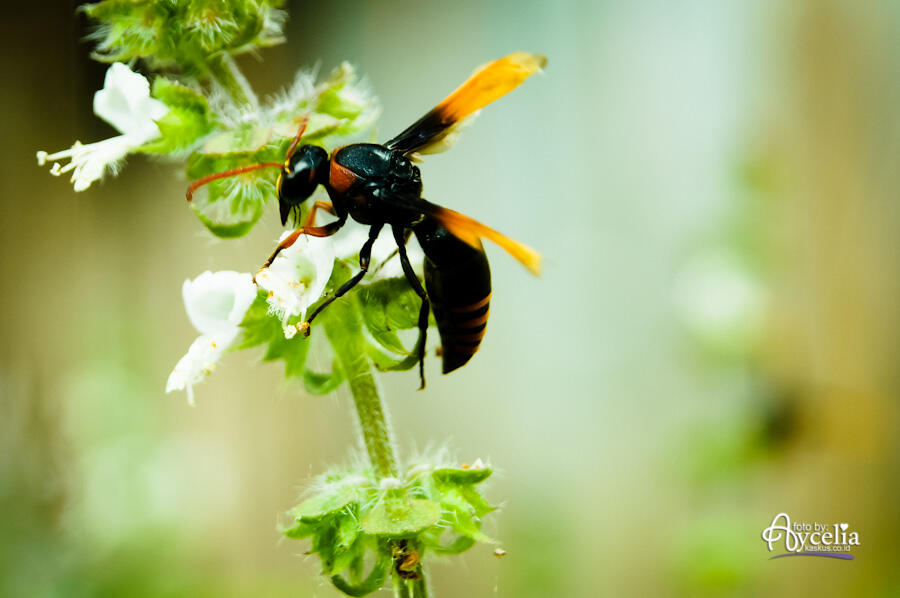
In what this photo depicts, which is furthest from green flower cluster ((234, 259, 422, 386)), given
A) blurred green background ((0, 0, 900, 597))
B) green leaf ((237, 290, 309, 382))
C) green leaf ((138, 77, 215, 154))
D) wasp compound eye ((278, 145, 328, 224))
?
blurred green background ((0, 0, 900, 597))

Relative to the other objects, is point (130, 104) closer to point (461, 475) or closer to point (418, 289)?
point (418, 289)

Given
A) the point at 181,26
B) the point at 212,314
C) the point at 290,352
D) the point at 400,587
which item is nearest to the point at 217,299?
the point at 212,314

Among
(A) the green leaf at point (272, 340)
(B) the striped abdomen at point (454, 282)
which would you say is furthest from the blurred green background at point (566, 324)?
(B) the striped abdomen at point (454, 282)

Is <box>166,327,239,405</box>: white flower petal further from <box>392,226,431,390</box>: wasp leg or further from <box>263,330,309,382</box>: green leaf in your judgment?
<box>392,226,431,390</box>: wasp leg

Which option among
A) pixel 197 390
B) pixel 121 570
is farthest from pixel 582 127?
pixel 121 570

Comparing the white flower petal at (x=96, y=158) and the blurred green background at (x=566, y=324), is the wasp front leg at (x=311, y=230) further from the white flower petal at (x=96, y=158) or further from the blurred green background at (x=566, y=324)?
the blurred green background at (x=566, y=324)

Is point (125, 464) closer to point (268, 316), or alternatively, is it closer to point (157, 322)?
point (157, 322)
